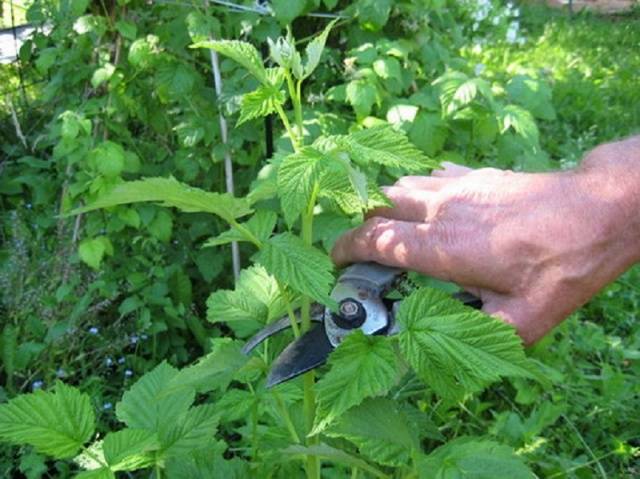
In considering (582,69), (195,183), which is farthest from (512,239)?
(582,69)

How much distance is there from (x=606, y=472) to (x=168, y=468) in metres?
1.45

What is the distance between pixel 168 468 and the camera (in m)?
1.19

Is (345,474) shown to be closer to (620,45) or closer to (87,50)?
(87,50)

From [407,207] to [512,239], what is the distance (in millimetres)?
168

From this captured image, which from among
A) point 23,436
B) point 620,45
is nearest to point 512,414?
point 23,436

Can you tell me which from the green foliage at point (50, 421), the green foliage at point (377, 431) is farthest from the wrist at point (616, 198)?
the green foliage at point (50, 421)

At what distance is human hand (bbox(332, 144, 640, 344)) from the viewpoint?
1.17m

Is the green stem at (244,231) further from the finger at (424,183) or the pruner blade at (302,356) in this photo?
the finger at (424,183)

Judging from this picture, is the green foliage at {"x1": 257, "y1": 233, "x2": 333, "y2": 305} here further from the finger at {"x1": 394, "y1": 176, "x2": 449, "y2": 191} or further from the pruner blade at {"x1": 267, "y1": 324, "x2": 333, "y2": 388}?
the finger at {"x1": 394, "y1": 176, "x2": 449, "y2": 191}

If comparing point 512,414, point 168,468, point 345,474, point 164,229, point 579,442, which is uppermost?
point 168,468

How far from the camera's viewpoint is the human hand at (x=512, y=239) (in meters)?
1.17

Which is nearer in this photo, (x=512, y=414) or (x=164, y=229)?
(x=512, y=414)

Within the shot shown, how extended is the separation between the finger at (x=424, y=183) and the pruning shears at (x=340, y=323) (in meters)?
0.19

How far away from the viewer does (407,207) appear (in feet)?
4.11
